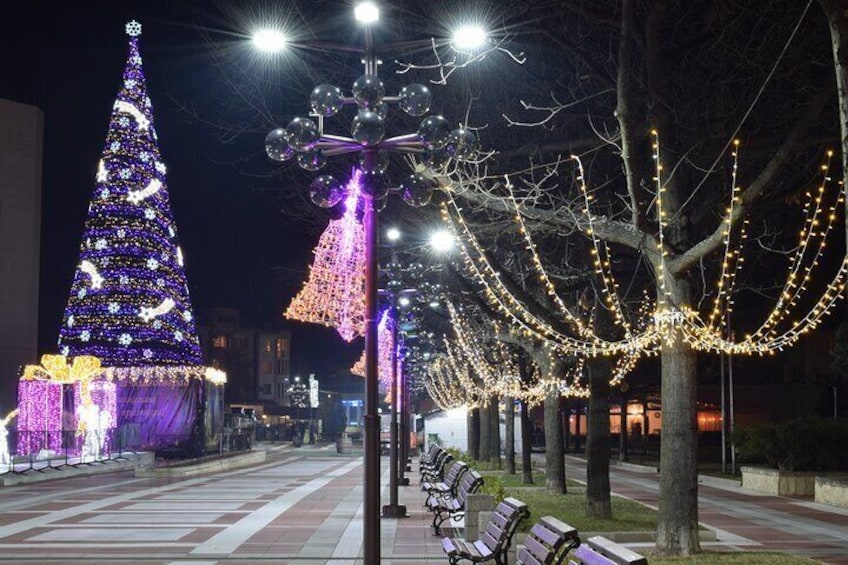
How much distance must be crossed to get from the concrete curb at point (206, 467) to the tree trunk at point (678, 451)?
85.7ft

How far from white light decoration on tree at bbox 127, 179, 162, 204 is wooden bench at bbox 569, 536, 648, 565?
4210 centimetres

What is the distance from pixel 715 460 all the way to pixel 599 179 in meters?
33.1

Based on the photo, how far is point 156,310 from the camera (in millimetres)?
47875

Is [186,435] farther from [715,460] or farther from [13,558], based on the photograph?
[13,558]

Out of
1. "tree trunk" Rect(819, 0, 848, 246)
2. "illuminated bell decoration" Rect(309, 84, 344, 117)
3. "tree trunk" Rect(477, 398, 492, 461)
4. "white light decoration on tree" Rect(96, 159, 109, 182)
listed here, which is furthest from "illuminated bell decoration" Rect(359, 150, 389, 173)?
"white light decoration on tree" Rect(96, 159, 109, 182)

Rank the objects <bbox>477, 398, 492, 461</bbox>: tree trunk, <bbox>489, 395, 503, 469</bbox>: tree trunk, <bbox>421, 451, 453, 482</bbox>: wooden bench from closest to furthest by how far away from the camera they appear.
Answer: <bbox>421, 451, 453, 482</bbox>: wooden bench
<bbox>489, 395, 503, 469</bbox>: tree trunk
<bbox>477, 398, 492, 461</bbox>: tree trunk

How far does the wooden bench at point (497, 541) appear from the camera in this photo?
11180 mm

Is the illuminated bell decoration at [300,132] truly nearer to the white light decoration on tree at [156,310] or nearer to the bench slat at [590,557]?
the bench slat at [590,557]

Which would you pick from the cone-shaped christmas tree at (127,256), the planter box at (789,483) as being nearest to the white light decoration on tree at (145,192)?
the cone-shaped christmas tree at (127,256)

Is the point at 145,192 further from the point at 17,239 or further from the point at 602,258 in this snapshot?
the point at 602,258

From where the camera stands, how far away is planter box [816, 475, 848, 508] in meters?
23.4

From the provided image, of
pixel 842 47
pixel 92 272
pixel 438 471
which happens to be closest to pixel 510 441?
pixel 438 471

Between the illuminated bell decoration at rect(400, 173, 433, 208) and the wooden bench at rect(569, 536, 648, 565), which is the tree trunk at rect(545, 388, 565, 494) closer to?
the illuminated bell decoration at rect(400, 173, 433, 208)

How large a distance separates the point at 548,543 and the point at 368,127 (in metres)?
4.36
